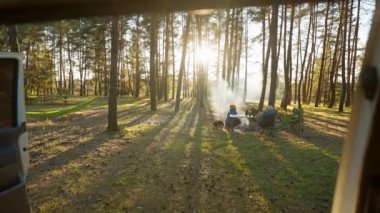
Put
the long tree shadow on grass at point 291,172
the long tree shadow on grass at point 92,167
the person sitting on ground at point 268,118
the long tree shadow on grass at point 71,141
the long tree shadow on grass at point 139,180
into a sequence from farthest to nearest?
the person sitting on ground at point 268,118, the long tree shadow on grass at point 71,141, the long tree shadow on grass at point 92,167, the long tree shadow on grass at point 291,172, the long tree shadow on grass at point 139,180

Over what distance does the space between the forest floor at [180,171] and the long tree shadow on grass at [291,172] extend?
19 millimetres

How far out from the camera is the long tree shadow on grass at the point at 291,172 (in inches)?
230

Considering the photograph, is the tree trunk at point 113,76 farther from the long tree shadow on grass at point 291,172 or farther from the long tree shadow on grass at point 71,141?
the long tree shadow on grass at point 291,172

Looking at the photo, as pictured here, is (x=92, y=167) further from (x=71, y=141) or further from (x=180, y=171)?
(x=71, y=141)

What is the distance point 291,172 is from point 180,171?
8.78 ft

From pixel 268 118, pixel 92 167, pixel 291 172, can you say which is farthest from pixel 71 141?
pixel 268 118

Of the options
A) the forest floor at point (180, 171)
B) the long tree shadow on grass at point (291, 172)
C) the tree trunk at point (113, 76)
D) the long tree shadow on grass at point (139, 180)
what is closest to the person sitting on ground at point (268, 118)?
the forest floor at point (180, 171)

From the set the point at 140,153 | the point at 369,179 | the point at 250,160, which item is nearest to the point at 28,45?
the point at 140,153

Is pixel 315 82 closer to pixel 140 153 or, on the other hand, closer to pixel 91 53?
A: pixel 91 53

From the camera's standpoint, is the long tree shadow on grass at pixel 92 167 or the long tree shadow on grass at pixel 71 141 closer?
the long tree shadow on grass at pixel 92 167

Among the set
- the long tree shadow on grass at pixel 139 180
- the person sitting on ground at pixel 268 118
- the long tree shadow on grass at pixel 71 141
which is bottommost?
the long tree shadow on grass at pixel 139 180

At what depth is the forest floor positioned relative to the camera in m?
5.74

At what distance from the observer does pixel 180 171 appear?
7.63m

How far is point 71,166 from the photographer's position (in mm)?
7855
